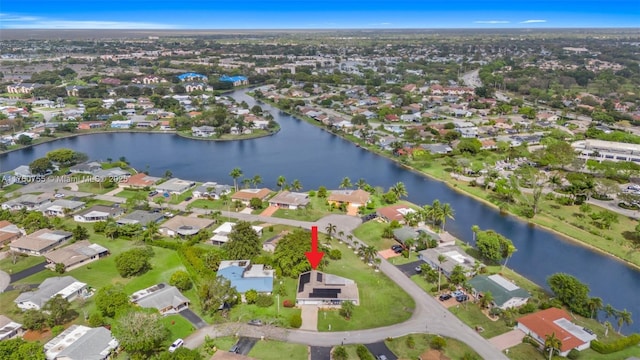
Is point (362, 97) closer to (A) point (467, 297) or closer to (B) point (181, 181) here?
(B) point (181, 181)

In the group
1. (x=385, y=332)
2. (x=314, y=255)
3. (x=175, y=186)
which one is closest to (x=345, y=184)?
(x=314, y=255)

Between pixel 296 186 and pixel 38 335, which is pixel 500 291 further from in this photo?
pixel 38 335

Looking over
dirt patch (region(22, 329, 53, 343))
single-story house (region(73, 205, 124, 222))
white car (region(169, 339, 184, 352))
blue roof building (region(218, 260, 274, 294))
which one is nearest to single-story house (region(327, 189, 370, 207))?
blue roof building (region(218, 260, 274, 294))

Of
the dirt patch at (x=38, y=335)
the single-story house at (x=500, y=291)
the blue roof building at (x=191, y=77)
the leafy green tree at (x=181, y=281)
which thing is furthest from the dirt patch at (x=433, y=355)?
the blue roof building at (x=191, y=77)

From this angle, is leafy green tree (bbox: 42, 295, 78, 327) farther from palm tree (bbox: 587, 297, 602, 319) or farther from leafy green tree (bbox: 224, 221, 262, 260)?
palm tree (bbox: 587, 297, 602, 319)

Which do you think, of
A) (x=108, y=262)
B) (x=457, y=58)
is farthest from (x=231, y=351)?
(x=457, y=58)

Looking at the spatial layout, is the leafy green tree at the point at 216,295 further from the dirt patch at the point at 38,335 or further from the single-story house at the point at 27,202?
the single-story house at the point at 27,202
